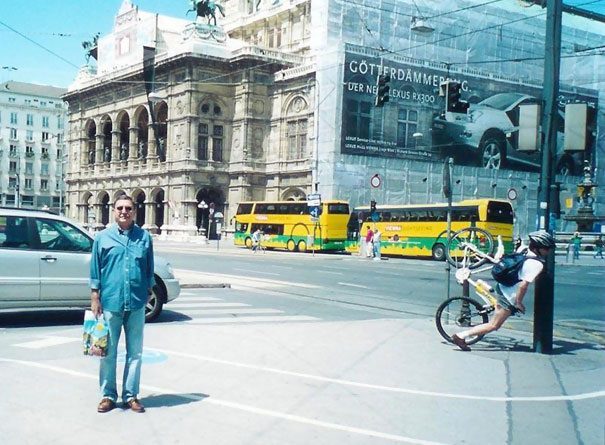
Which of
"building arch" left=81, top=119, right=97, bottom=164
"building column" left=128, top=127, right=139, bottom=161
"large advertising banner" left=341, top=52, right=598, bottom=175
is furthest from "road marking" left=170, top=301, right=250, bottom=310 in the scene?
"building arch" left=81, top=119, right=97, bottom=164

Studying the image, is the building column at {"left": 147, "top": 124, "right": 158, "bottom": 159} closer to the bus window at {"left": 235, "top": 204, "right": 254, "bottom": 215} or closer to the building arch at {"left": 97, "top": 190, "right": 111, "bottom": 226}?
the building arch at {"left": 97, "top": 190, "right": 111, "bottom": 226}

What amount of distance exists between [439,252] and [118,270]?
3259 cm

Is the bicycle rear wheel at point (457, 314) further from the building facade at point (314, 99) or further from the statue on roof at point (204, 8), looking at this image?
the statue on roof at point (204, 8)

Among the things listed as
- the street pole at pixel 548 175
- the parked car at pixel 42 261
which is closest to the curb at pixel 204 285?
the parked car at pixel 42 261

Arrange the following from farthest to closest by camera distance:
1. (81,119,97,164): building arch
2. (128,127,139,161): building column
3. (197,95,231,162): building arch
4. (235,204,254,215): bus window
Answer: (81,119,97,164): building arch
(128,127,139,161): building column
(197,95,231,162): building arch
(235,204,254,215): bus window

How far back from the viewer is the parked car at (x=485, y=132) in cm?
5078

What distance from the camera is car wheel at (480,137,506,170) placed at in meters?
52.6

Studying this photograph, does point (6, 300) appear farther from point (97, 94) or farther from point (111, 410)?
point (97, 94)

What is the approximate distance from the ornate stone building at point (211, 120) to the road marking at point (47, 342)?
136 feet

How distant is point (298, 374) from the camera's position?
23.7ft

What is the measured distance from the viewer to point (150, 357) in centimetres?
788

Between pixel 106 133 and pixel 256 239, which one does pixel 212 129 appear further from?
pixel 106 133

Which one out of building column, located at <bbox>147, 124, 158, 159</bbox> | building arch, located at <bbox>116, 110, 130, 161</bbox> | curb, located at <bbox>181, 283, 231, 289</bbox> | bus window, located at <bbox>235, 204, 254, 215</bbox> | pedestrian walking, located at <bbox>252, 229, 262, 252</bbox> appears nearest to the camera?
curb, located at <bbox>181, 283, 231, 289</bbox>

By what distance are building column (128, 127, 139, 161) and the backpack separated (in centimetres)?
5782
